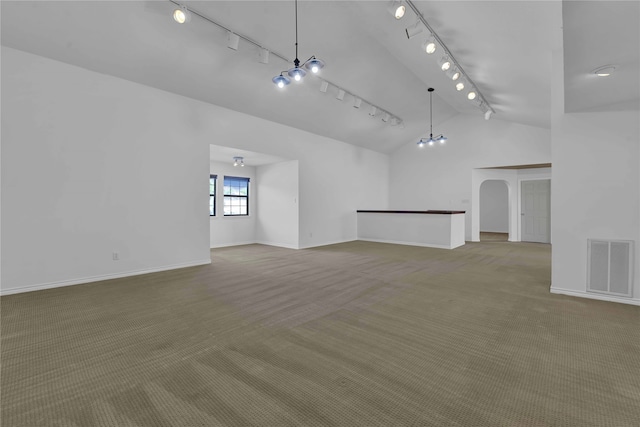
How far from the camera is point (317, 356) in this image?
2.12m

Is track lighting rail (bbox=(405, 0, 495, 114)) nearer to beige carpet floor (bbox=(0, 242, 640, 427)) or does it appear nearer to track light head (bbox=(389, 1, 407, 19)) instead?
track light head (bbox=(389, 1, 407, 19))

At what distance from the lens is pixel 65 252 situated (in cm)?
398

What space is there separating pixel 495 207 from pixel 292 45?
11.0 meters

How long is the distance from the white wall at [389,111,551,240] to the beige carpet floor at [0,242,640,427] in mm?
5585

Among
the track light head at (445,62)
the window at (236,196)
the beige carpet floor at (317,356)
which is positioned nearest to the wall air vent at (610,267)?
the beige carpet floor at (317,356)

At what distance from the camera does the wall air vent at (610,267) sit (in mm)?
3225

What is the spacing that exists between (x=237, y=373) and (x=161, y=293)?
230 cm

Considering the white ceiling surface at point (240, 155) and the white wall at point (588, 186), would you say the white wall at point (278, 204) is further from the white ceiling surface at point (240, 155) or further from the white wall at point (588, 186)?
the white wall at point (588, 186)

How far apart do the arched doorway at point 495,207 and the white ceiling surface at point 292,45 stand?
543cm

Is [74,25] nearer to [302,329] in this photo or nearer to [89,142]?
[89,142]

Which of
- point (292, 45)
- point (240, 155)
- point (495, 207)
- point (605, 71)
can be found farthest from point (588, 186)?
point (495, 207)

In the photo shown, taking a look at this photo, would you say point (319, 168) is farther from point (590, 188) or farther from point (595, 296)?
point (595, 296)

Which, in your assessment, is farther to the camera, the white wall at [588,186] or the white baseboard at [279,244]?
the white baseboard at [279,244]

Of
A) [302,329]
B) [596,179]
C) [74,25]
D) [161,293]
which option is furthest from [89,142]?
[596,179]
